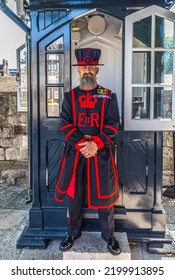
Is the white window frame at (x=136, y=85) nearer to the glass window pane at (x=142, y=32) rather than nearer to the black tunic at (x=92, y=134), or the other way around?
the glass window pane at (x=142, y=32)

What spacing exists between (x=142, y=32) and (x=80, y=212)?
1780 millimetres

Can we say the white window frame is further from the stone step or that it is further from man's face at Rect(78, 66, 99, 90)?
the stone step

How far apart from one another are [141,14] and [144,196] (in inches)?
68.4

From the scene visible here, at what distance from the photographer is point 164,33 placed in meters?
3.10

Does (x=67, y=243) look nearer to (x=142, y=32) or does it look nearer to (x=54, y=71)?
(x=54, y=71)

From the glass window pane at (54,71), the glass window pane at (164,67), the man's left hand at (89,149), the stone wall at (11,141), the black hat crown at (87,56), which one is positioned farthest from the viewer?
the stone wall at (11,141)

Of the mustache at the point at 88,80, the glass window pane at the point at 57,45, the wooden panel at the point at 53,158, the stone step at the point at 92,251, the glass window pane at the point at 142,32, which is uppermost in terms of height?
the glass window pane at the point at 142,32

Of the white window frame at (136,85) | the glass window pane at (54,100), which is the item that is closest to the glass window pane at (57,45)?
the glass window pane at (54,100)

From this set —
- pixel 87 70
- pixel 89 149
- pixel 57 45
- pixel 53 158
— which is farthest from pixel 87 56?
pixel 53 158

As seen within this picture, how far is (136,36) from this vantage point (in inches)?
120

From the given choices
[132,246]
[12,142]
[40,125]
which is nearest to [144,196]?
[132,246]

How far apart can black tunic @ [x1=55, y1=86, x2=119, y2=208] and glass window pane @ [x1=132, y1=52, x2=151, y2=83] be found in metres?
0.46

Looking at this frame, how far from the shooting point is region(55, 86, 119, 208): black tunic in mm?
2764

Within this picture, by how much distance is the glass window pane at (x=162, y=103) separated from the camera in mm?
3121
